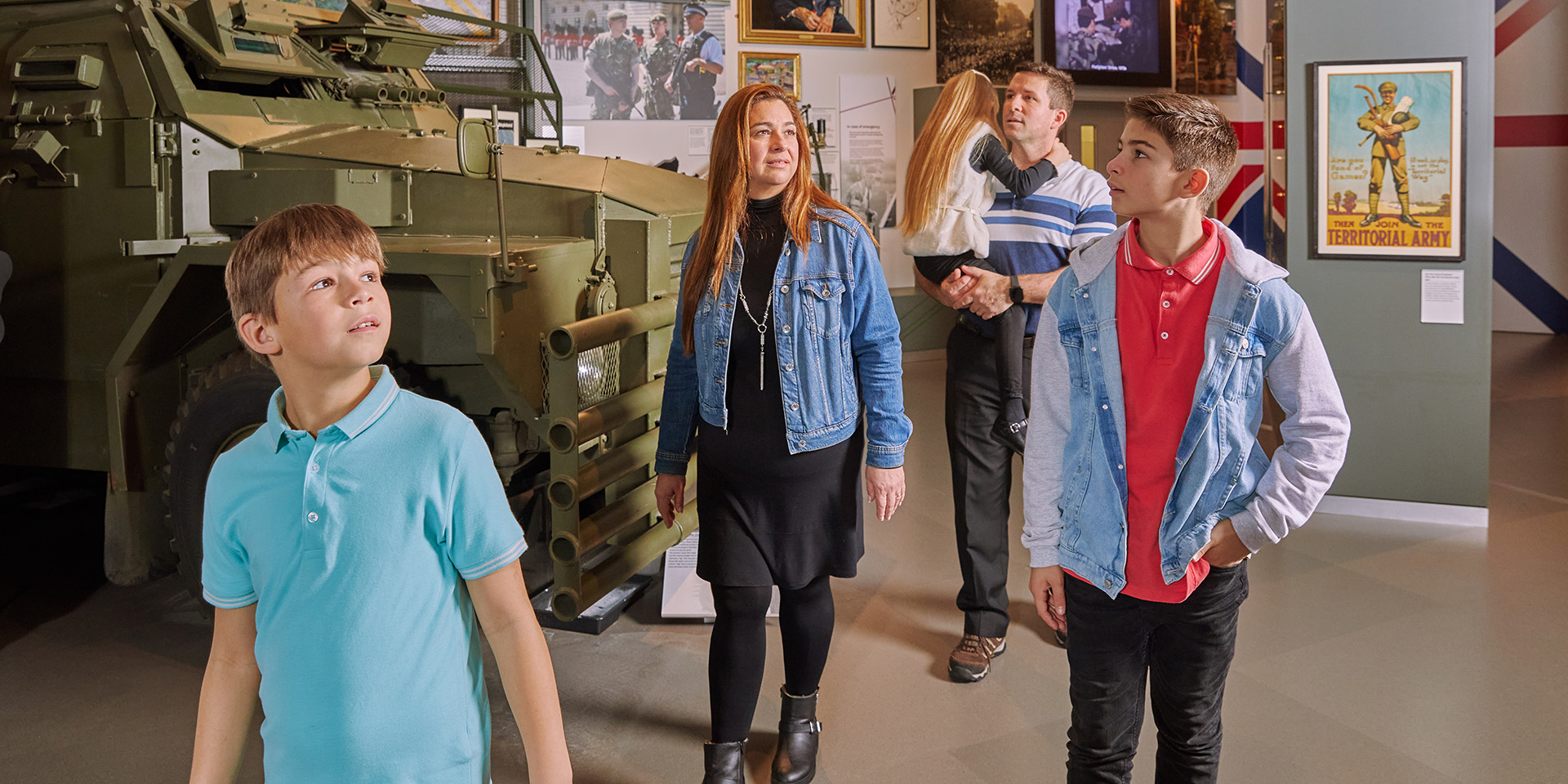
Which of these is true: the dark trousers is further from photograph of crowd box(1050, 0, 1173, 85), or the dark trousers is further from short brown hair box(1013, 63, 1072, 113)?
photograph of crowd box(1050, 0, 1173, 85)

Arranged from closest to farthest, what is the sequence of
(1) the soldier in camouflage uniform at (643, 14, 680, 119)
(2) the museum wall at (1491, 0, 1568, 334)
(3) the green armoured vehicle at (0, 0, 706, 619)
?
(3) the green armoured vehicle at (0, 0, 706, 619) → (1) the soldier in camouflage uniform at (643, 14, 680, 119) → (2) the museum wall at (1491, 0, 1568, 334)

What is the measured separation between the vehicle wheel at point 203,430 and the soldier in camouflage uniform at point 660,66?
16.0ft

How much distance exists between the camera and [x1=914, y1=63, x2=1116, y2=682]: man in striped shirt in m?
3.64

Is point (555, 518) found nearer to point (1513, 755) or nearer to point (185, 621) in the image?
point (185, 621)

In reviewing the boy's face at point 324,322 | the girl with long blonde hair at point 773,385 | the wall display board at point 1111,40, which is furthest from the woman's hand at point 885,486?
the wall display board at point 1111,40

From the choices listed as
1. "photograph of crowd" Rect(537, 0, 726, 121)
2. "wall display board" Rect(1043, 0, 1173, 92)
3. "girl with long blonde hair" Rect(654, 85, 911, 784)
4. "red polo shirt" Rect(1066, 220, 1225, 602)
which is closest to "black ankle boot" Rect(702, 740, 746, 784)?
"girl with long blonde hair" Rect(654, 85, 911, 784)

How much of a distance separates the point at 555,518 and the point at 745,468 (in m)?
0.75

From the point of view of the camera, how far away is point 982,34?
371 inches

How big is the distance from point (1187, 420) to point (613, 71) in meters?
6.68

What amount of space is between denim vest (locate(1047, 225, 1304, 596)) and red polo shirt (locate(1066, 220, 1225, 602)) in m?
0.03

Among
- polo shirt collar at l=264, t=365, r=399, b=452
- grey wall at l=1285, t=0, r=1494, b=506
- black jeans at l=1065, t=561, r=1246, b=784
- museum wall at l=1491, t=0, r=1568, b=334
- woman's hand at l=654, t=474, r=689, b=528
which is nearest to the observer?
polo shirt collar at l=264, t=365, r=399, b=452

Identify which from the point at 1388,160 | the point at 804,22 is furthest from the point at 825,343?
the point at 804,22

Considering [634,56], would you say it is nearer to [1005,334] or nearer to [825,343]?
[1005,334]

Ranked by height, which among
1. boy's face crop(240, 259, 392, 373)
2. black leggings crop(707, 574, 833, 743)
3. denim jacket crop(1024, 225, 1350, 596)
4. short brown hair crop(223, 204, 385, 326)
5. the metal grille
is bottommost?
black leggings crop(707, 574, 833, 743)
